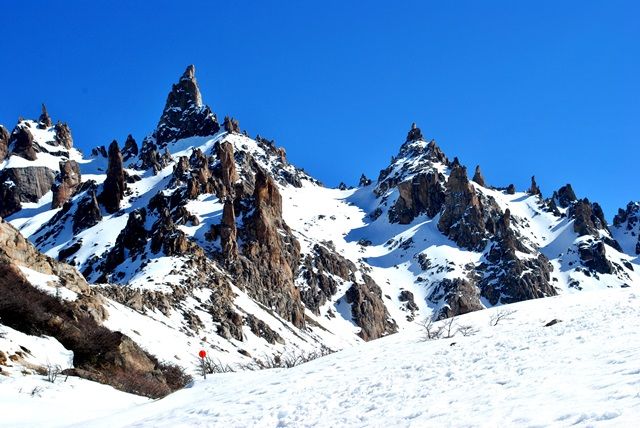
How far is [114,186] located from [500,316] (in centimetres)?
15189

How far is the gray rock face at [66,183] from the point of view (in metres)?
186

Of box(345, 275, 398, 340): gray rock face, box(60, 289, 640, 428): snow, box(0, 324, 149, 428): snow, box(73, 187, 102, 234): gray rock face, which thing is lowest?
box(60, 289, 640, 428): snow

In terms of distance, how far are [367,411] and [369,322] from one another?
128409mm

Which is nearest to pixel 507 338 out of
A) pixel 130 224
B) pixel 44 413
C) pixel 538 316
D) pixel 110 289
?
pixel 538 316

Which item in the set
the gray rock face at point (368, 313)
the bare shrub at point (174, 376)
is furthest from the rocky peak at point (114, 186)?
the bare shrub at point (174, 376)

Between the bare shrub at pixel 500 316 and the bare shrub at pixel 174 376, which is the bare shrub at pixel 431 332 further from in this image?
the bare shrub at pixel 174 376

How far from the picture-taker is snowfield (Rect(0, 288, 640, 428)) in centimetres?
1085

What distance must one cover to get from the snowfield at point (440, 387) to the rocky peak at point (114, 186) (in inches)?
5790

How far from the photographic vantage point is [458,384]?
13930 mm

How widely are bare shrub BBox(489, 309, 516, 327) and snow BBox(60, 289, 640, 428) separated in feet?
0.83

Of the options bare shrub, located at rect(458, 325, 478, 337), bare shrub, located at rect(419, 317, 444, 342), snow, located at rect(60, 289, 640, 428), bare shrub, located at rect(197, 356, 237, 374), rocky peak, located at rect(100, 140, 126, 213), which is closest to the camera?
snow, located at rect(60, 289, 640, 428)

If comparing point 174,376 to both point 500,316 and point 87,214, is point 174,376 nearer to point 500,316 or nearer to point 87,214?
point 500,316

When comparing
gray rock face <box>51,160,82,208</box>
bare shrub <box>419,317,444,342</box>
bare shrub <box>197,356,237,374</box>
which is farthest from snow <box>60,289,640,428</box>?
gray rock face <box>51,160,82,208</box>

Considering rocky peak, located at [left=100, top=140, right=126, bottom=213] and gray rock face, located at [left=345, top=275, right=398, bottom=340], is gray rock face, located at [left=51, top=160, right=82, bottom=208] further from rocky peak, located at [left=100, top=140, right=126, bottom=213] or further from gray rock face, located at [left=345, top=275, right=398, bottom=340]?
gray rock face, located at [left=345, top=275, right=398, bottom=340]
